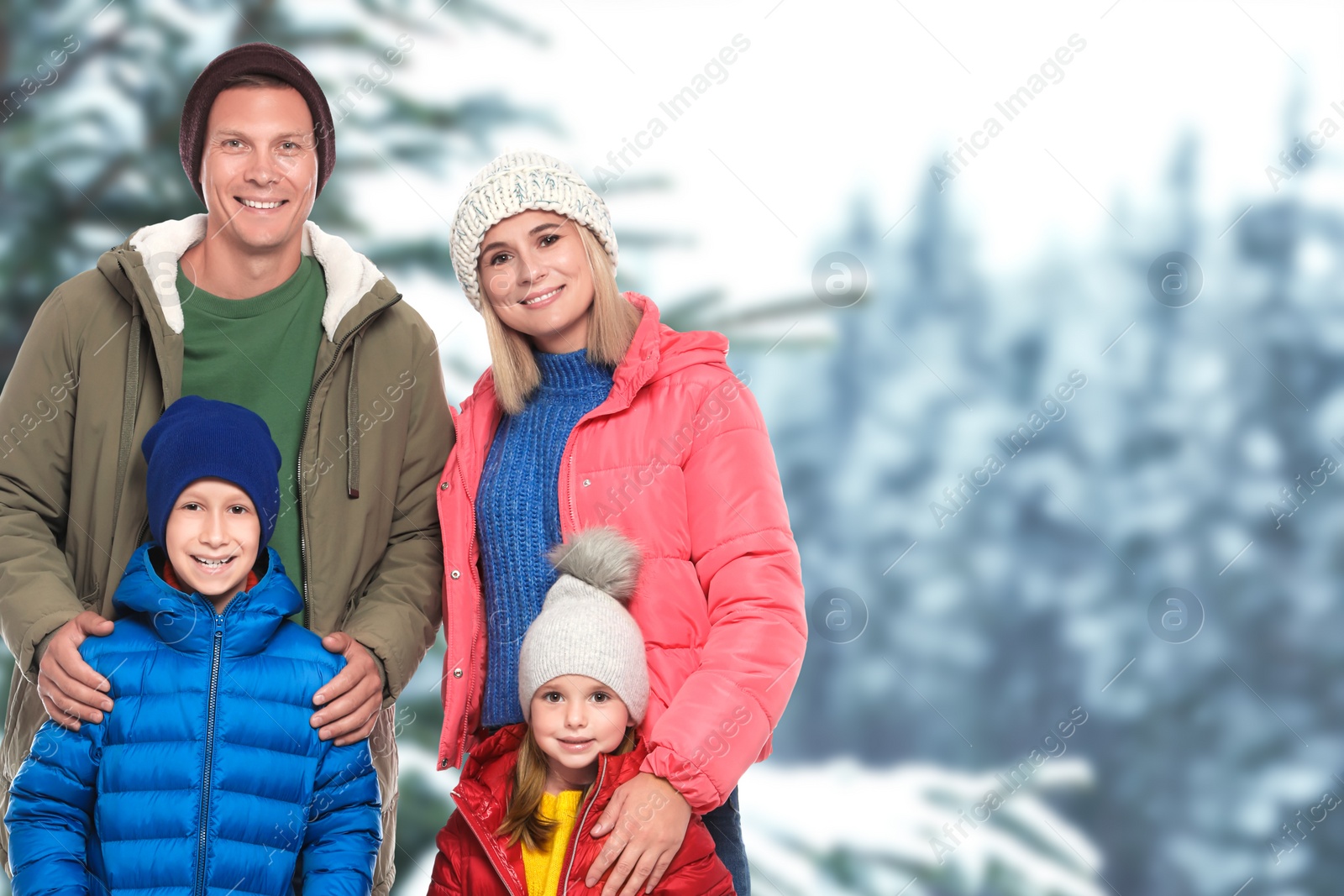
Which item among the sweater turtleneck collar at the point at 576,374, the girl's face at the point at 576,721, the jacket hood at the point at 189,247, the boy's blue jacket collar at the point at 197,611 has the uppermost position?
the jacket hood at the point at 189,247

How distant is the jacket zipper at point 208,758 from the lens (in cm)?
157

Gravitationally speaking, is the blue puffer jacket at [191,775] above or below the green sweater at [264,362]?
below

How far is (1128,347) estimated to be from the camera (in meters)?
3.46

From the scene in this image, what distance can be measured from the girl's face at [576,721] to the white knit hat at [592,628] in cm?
2

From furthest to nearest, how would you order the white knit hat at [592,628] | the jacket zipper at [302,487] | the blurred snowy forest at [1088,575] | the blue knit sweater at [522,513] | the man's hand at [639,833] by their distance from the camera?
the blurred snowy forest at [1088,575]
the jacket zipper at [302,487]
the blue knit sweater at [522,513]
the white knit hat at [592,628]
the man's hand at [639,833]

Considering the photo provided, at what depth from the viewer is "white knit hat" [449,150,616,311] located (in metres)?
1.82

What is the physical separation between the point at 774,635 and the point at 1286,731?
2390mm

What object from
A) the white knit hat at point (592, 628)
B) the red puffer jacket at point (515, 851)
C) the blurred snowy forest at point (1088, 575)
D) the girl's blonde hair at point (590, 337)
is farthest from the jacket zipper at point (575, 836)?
the blurred snowy forest at point (1088, 575)

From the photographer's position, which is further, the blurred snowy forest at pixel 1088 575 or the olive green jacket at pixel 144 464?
the blurred snowy forest at pixel 1088 575

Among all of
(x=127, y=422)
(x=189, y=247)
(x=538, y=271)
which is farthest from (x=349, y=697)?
(x=189, y=247)

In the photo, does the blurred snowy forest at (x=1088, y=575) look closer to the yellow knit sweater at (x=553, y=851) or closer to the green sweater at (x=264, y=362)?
the green sweater at (x=264, y=362)

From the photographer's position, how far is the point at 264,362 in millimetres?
1941

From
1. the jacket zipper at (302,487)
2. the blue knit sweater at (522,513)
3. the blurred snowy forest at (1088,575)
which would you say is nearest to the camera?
the blue knit sweater at (522,513)

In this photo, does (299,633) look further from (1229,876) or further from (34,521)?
(1229,876)
